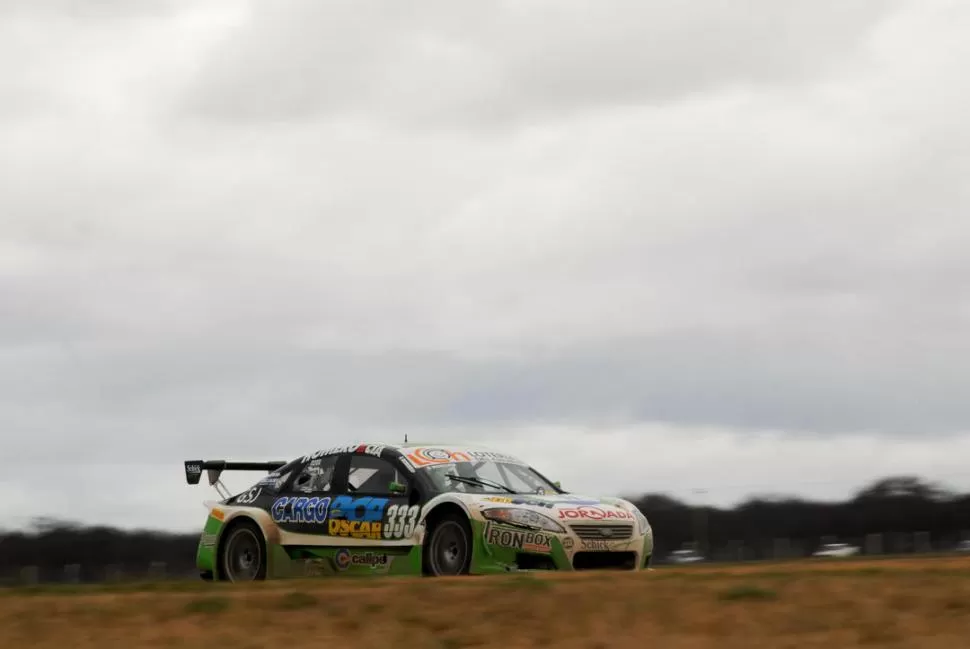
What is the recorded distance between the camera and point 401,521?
44.8ft

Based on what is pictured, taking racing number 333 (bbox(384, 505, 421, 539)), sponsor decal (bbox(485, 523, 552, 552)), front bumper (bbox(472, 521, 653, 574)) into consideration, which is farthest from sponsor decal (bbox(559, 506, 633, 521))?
racing number 333 (bbox(384, 505, 421, 539))

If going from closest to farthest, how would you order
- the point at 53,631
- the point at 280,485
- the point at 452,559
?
1. the point at 53,631
2. the point at 452,559
3. the point at 280,485

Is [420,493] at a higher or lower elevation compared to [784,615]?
higher

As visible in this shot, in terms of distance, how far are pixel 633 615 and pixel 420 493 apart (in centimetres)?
494

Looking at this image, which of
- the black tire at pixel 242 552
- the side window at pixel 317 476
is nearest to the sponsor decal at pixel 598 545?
the side window at pixel 317 476

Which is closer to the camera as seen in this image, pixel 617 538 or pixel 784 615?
pixel 784 615

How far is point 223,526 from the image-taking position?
15.2 m

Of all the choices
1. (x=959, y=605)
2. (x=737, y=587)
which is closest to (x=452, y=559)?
(x=737, y=587)

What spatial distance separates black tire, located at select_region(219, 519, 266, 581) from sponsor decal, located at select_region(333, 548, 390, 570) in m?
0.97

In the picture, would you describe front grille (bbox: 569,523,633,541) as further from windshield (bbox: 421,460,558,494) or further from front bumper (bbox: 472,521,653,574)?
windshield (bbox: 421,460,558,494)

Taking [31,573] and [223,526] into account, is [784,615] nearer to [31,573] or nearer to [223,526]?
[223,526]

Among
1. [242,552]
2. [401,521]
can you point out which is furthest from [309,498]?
[401,521]

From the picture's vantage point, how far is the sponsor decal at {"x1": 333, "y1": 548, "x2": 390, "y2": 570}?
13.7 m

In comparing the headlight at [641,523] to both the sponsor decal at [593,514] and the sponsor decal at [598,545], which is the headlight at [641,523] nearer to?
the sponsor decal at [593,514]
